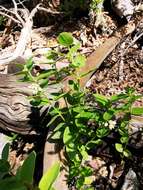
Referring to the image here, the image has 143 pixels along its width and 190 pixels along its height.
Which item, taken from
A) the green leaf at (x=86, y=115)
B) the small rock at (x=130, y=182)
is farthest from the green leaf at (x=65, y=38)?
the small rock at (x=130, y=182)

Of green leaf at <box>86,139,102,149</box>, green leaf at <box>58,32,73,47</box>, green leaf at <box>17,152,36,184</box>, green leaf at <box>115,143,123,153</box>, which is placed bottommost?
green leaf at <box>115,143,123,153</box>

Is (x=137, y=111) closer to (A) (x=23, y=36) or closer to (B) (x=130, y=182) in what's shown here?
(B) (x=130, y=182)

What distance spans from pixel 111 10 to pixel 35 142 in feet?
5.64

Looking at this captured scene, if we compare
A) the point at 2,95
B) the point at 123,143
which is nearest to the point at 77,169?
the point at 123,143

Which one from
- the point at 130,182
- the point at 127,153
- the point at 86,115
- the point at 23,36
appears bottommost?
the point at 130,182

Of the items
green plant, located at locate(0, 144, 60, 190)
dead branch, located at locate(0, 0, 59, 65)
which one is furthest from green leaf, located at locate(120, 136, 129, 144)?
dead branch, located at locate(0, 0, 59, 65)

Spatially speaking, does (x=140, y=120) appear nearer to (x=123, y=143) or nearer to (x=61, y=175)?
(x=123, y=143)

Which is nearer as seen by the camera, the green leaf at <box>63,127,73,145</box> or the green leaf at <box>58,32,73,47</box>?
the green leaf at <box>58,32,73,47</box>

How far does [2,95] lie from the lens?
9.30 feet

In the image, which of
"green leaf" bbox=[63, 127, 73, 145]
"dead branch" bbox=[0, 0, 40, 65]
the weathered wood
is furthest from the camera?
"dead branch" bbox=[0, 0, 40, 65]

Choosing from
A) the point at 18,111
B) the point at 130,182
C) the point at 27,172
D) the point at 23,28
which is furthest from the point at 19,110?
the point at 27,172

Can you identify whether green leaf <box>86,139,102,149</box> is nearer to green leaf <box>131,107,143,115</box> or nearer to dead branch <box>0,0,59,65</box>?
green leaf <box>131,107,143,115</box>

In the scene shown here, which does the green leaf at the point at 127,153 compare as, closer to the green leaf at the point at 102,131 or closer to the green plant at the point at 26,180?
the green leaf at the point at 102,131

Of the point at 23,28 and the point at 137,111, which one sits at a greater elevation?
the point at 23,28
